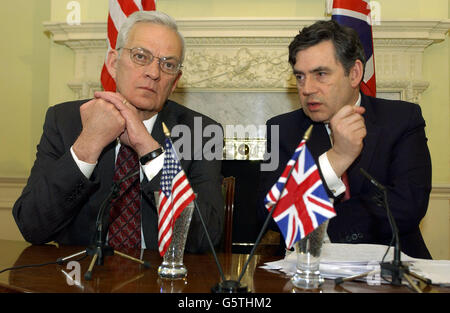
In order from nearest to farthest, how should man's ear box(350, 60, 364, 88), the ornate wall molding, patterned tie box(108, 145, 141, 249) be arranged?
patterned tie box(108, 145, 141, 249) → man's ear box(350, 60, 364, 88) → the ornate wall molding

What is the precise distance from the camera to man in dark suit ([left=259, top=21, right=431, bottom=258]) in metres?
1.91

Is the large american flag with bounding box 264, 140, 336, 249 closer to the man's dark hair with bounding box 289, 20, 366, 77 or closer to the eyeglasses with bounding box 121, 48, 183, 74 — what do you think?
the eyeglasses with bounding box 121, 48, 183, 74

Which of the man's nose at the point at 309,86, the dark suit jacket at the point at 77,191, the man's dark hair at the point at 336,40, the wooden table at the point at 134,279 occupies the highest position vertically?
the man's dark hair at the point at 336,40

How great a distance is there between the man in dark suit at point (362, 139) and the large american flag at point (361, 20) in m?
1.19

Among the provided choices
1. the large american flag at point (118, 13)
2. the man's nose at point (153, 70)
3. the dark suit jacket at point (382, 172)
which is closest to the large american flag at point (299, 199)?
the dark suit jacket at point (382, 172)

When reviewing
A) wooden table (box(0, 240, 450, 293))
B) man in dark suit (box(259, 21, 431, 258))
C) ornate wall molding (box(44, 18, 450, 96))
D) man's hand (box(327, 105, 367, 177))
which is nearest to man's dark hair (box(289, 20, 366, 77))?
man in dark suit (box(259, 21, 431, 258))

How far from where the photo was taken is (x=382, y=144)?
2.14 metres

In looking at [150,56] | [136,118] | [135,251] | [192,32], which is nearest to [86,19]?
[192,32]

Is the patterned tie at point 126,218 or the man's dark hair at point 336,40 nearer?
the patterned tie at point 126,218

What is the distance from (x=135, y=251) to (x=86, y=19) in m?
3.28

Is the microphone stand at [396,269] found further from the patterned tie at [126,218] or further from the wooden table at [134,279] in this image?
the patterned tie at [126,218]

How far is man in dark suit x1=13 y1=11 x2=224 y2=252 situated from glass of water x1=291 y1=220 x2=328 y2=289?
0.53 meters

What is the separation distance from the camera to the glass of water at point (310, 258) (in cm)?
118

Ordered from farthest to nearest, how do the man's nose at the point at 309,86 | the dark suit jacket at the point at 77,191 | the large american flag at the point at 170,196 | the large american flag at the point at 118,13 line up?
the large american flag at the point at 118,13, the man's nose at the point at 309,86, the dark suit jacket at the point at 77,191, the large american flag at the point at 170,196
